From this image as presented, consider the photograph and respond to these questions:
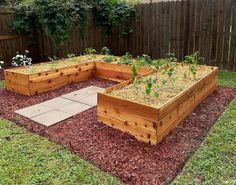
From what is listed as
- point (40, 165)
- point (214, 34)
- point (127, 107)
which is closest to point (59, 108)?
point (127, 107)

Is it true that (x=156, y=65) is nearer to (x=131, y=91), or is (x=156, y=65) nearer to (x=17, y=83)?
(x=131, y=91)

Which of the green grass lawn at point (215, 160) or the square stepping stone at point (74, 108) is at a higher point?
the square stepping stone at point (74, 108)

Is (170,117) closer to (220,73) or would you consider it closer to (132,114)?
(132,114)

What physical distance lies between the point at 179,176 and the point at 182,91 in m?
1.39

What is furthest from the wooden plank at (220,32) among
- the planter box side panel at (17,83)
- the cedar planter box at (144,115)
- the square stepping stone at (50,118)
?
the planter box side panel at (17,83)

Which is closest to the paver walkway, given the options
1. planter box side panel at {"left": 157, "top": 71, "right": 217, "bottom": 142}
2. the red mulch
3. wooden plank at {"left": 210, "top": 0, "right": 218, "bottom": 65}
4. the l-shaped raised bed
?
the red mulch

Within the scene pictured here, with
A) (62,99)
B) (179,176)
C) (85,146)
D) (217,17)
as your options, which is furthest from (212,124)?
(217,17)

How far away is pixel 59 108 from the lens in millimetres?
4164

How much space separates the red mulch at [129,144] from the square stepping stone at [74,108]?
0.13 meters

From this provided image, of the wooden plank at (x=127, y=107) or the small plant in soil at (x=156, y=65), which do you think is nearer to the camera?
the wooden plank at (x=127, y=107)

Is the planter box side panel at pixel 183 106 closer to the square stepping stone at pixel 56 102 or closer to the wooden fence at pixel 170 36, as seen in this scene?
the square stepping stone at pixel 56 102

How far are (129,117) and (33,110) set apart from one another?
176 cm

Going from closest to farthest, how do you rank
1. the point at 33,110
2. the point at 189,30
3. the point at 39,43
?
the point at 33,110 < the point at 189,30 < the point at 39,43

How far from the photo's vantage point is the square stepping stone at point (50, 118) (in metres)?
3.63
